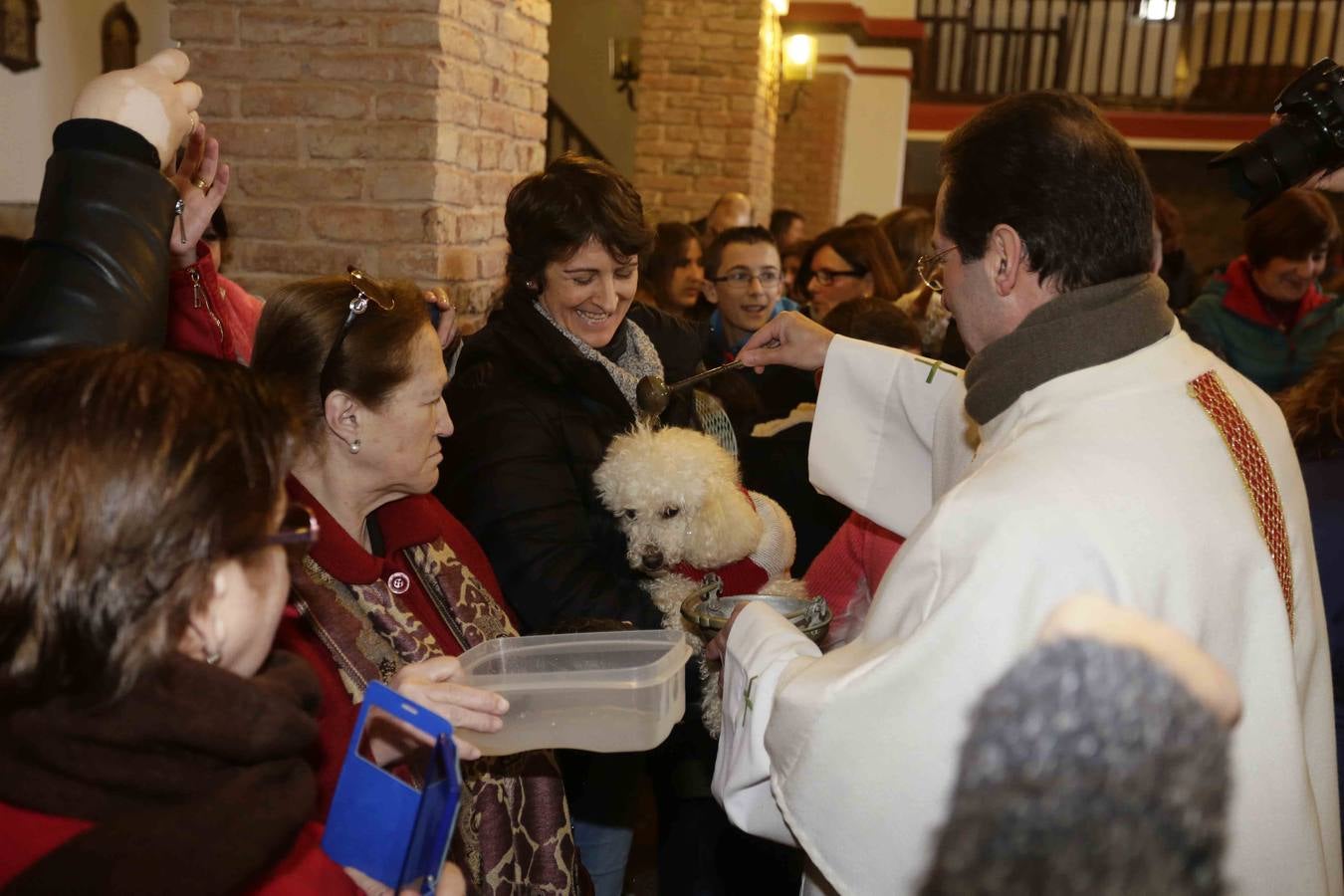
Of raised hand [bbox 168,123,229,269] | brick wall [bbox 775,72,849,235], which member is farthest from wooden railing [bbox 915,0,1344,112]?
raised hand [bbox 168,123,229,269]

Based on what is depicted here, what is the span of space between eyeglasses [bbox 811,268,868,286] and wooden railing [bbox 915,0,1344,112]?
1058 centimetres

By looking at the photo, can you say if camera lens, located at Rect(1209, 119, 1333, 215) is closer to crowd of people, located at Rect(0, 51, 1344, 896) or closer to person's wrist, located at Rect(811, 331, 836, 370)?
crowd of people, located at Rect(0, 51, 1344, 896)

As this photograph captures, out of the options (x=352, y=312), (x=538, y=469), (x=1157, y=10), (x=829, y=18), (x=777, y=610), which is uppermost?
(x=1157, y=10)

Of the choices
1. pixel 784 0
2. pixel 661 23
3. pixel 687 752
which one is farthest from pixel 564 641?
pixel 784 0

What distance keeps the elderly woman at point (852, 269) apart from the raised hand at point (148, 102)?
148 inches

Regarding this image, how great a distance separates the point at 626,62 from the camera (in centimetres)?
1010

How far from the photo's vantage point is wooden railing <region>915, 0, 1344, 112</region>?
48.9 feet

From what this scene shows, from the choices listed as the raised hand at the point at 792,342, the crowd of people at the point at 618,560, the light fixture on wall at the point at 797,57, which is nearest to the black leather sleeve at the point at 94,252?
the crowd of people at the point at 618,560

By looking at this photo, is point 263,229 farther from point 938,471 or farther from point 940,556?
point 940,556

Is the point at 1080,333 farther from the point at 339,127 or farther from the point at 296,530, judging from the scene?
the point at 339,127

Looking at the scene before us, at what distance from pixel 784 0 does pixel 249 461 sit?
8.68 meters

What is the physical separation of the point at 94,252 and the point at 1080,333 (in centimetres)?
130

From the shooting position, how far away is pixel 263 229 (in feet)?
11.6

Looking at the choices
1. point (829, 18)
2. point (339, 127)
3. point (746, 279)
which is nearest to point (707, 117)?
point (746, 279)
